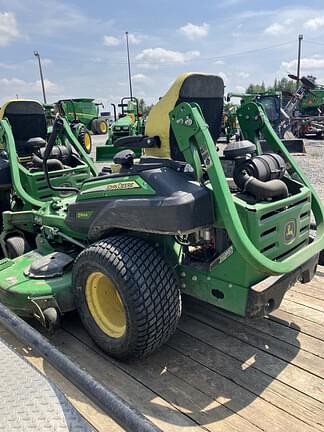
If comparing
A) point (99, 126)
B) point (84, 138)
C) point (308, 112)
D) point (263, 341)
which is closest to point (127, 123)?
point (84, 138)

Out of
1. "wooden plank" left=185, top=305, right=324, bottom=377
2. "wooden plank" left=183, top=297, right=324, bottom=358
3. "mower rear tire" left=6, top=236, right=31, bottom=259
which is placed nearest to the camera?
"wooden plank" left=185, top=305, right=324, bottom=377

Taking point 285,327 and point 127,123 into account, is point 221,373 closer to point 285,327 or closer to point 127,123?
point 285,327

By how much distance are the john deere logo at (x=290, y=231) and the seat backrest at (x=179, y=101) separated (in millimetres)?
771

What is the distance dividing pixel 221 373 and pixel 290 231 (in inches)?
33.9

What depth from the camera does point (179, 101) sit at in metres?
2.58

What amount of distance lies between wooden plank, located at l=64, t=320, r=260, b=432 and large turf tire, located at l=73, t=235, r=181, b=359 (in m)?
0.10

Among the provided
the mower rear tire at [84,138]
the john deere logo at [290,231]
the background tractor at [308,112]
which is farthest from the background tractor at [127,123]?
the john deere logo at [290,231]

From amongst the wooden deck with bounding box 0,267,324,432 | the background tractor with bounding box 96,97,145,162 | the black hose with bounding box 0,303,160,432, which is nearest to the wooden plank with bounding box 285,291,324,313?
the wooden deck with bounding box 0,267,324,432

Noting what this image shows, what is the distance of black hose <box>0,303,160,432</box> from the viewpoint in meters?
1.02

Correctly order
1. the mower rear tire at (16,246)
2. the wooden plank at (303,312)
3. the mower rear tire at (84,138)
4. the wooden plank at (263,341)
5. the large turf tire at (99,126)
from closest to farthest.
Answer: the wooden plank at (263,341) < the wooden plank at (303,312) < the mower rear tire at (16,246) < the mower rear tire at (84,138) < the large turf tire at (99,126)

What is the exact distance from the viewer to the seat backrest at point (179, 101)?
2586 millimetres

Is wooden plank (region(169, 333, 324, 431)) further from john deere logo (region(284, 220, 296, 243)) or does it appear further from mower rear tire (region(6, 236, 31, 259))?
mower rear tire (region(6, 236, 31, 259))

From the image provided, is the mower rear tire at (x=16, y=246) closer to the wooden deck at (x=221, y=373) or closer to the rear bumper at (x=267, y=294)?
the wooden deck at (x=221, y=373)

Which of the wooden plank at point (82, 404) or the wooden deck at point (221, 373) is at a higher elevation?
the wooden plank at point (82, 404)
